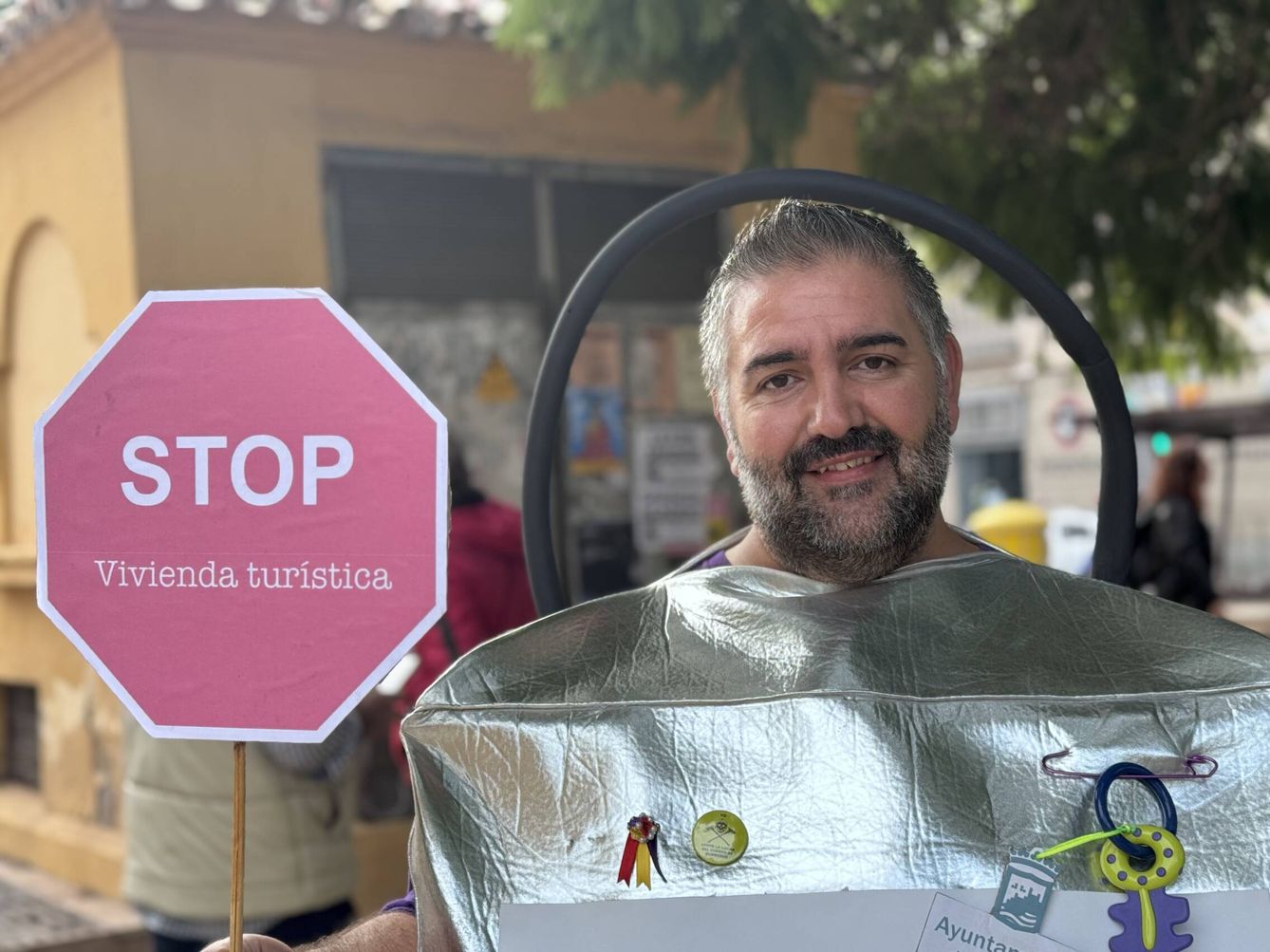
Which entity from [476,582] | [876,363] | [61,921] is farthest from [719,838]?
[61,921]

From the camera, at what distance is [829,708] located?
4.82ft

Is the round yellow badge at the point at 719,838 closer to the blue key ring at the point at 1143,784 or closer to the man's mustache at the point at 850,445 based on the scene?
the blue key ring at the point at 1143,784

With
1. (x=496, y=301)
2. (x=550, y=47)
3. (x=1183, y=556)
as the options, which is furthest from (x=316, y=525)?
(x=1183, y=556)

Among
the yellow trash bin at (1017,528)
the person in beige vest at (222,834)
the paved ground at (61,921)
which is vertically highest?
the yellow trash bin at (1017,528)

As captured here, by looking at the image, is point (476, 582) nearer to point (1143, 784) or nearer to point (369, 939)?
point (369, 939)

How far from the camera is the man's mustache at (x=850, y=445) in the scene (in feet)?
5.63

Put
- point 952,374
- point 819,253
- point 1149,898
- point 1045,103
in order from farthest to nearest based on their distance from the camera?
1. point 1045,103
2. point 952,374
3. point 819,253
4. point 1149,898

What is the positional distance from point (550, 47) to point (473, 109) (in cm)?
200

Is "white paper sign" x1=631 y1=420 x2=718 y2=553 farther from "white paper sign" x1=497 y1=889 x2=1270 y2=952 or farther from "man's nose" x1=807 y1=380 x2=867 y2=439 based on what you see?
"white paper sign" x1=497 y1=889 x2=1270 y2=952

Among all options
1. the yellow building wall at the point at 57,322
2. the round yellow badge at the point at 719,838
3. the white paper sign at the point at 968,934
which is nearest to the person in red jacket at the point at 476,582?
the yellow building wall at the point at 57,322

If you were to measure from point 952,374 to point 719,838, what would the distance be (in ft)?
2.41

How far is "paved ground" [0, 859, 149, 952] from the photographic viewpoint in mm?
5648

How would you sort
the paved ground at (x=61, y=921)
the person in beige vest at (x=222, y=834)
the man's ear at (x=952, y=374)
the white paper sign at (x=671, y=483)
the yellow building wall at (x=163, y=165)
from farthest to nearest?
the white paper sign at (x=671, y=483) < the yellow building wall at (x=163, y=165) < the paved ground at (x=61, y=921) < the person in beige vest at (x=222, y=834) < the man's ear at (x=952, y=374)

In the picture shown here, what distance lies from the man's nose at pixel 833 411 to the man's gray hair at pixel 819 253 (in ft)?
0.45
